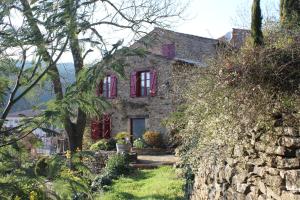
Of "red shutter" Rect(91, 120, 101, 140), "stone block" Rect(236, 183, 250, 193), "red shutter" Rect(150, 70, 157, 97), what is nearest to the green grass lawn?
"stone block" Rect(236, 183, 250, 193)

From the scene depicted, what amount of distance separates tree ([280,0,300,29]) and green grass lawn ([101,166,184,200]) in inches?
190

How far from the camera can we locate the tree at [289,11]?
6.48 meters

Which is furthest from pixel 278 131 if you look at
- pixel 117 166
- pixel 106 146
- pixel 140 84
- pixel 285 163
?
pixel 140 84

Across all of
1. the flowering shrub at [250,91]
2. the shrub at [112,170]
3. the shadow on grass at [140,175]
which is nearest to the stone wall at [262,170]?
the flowering shrub at [250,91]

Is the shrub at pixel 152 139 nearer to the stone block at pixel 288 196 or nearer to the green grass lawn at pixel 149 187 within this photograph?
the green grass lawn at pixel 149 187

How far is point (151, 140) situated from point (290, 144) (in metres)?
16.5

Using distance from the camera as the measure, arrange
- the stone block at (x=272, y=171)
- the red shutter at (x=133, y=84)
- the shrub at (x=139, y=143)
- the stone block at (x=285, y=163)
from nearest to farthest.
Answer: the stone block at (x=285, y=163) → the stone block at (x=272, y=171) → the shrub at (x=139, y=143) → the red shutter at (x=133, y=84)

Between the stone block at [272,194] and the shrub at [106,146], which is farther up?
the shrub at [106,146]

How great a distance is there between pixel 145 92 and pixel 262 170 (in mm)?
18381

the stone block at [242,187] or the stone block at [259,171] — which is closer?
the stone block at [259,171]

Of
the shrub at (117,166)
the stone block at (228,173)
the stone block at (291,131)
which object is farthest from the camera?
the shrub at (117,166)

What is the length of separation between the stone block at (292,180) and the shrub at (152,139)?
16553 mm

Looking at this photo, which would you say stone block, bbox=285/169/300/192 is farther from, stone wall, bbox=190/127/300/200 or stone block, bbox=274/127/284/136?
stone block, bbox=274/127/284/136

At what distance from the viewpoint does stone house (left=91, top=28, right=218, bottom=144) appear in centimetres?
2247
